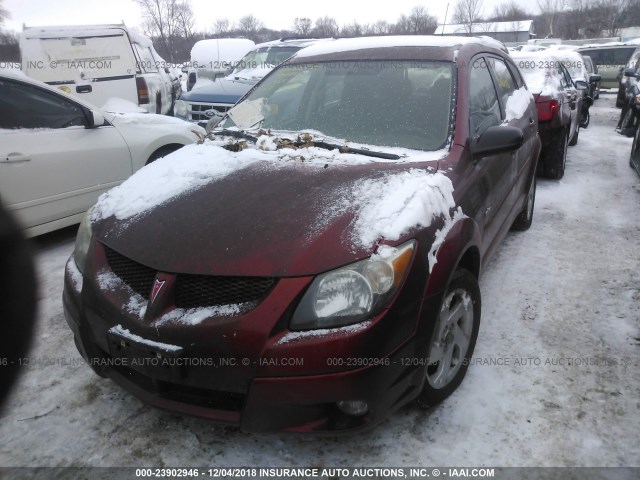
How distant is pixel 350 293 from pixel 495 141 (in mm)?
1348

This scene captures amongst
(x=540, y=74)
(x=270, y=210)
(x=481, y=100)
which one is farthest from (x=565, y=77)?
(x=270, y=210)

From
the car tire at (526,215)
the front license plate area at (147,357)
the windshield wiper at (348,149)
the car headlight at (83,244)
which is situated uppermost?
the windshield wiper at (348,149)

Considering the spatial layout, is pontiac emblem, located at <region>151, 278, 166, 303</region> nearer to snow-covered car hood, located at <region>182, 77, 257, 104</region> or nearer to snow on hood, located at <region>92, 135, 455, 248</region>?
snow on hood, located at <region>92, 135, 455, 248</region>

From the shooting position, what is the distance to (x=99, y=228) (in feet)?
7.64

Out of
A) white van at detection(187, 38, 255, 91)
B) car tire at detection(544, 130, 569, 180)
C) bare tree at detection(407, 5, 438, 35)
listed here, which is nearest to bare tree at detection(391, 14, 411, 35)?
bare tree at detection(407, 5, 438, 35)

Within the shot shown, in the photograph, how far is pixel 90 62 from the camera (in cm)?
862

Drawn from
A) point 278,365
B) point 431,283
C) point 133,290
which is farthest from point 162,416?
point 431,283

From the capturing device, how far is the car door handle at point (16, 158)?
392 centimetres

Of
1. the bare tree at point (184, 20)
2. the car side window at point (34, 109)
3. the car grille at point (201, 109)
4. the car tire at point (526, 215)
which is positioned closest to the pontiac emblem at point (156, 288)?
the car side window at point (34, 109)

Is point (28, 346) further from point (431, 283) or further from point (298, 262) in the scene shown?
point (431, 283)

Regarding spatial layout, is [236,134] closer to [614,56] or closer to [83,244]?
[83,244]

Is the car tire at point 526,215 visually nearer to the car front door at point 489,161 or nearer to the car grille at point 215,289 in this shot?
the car front door at point 489,161

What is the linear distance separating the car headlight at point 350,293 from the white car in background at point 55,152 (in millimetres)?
2916

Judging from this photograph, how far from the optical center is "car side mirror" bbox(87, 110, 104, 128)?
4.51m
